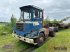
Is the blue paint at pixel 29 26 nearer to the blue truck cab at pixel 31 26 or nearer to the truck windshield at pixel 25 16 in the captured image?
the blue truck cab at pixel 31 26

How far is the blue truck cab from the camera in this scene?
50.8ft

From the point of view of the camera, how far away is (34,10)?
16.3 metres

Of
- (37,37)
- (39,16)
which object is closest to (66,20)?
(39,16)

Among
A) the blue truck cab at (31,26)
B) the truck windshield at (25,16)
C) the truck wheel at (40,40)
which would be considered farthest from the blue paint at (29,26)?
the truck wheel at (40,40)

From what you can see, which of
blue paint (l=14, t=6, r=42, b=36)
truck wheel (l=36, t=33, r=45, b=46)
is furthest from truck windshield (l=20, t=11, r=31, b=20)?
truck wheel (l=36, t=33, r=45, b=46)

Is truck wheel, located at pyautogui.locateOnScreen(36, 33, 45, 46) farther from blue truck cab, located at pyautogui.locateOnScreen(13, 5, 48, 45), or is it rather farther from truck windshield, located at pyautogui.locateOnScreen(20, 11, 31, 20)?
truck windshield, located at pyautogui.locateOnScreen(20, 11, 31, 20)

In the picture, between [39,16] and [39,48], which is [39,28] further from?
[39,48]

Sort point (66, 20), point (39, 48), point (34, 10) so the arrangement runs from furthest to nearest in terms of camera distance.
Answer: point (66, 20) < point (34, 10) < point (39, 48)

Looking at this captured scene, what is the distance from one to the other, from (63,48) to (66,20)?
13.4 metres

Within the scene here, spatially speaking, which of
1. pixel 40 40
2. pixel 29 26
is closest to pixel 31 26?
pixel 29 26

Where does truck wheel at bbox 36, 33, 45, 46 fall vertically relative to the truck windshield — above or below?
below

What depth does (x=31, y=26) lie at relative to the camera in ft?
51.5

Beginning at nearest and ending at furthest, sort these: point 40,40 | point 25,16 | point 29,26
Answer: point 29,26 < point 40,40 < point 25,16

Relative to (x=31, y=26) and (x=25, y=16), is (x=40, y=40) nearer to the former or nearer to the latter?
(x=31, y=26)
